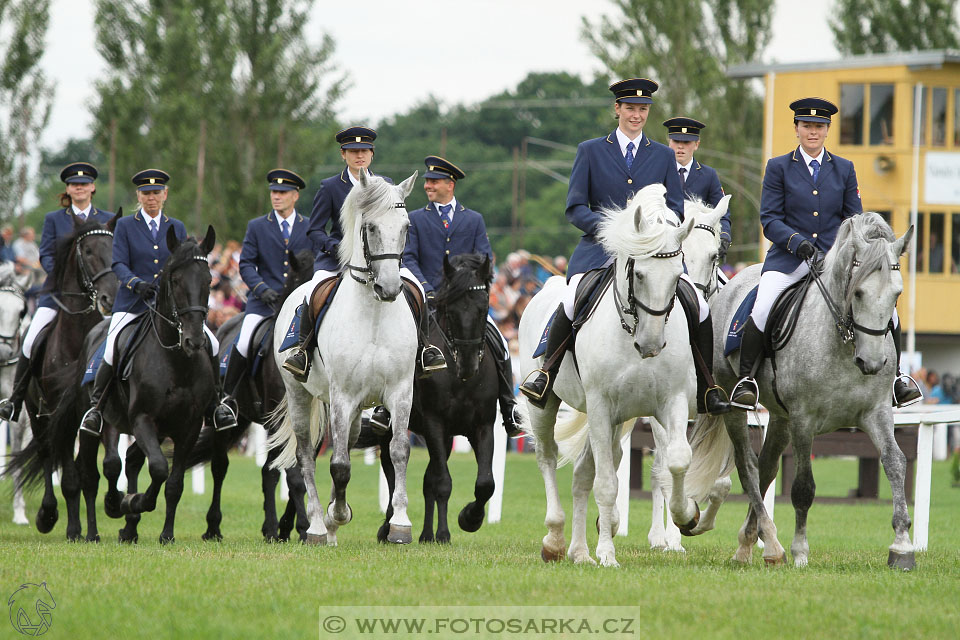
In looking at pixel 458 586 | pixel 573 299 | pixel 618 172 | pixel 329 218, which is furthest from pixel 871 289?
pixel 329 218

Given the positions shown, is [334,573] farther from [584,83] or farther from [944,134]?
[584,83]

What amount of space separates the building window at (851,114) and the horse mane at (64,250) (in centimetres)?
3201

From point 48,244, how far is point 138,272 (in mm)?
1790

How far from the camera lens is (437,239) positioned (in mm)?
13383

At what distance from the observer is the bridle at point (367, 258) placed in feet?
35.9

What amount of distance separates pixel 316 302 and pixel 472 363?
1.58m

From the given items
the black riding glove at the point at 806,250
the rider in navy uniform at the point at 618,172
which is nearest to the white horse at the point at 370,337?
the rider in navy uniform at the point at 618,172

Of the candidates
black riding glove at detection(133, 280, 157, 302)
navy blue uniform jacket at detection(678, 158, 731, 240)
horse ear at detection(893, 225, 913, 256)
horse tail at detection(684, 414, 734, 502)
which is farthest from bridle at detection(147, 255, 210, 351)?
horse ear at detection(893, 225, 913, 256)

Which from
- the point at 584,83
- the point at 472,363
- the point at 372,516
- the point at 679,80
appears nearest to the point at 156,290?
the point at 472,363

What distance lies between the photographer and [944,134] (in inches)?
1607

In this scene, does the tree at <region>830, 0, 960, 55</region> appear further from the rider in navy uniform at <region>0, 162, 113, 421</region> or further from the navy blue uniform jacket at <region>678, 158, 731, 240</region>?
the rider in navy uniform at <region>0, 162, 113, 421</region>

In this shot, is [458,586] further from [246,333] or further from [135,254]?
[246,333]

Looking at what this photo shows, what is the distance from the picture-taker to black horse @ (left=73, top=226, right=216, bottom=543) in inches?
452

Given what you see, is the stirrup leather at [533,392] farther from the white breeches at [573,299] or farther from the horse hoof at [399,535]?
the horse hoof at [399,535]
